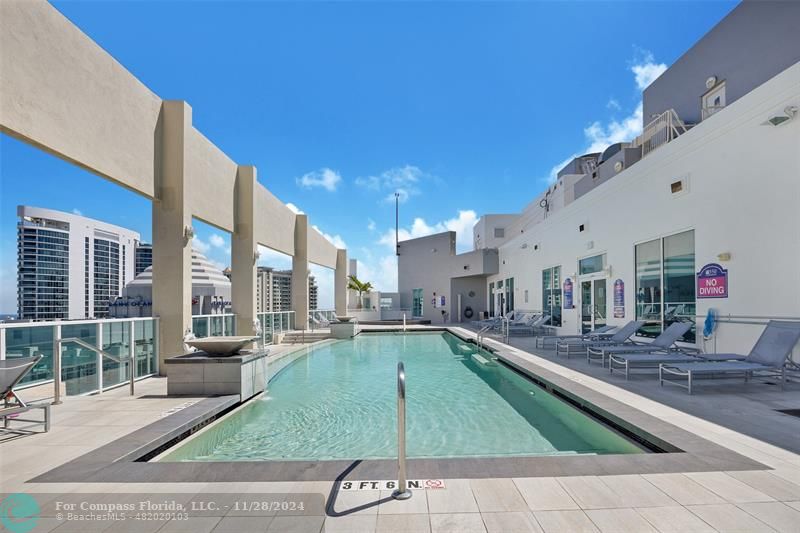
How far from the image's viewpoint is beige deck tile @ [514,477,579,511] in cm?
231

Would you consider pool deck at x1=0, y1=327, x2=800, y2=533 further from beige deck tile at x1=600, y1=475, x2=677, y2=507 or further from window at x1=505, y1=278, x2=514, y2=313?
window at x1=505, y1=278, x2=514, y2=313

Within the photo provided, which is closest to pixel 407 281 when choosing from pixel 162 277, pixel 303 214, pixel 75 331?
pixel 303 214

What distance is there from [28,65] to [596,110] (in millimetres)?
14760

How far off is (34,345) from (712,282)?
9.76 meters

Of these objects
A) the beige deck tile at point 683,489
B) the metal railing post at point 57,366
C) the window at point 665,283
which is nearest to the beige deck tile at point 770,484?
the beige deck tile at point 683,489

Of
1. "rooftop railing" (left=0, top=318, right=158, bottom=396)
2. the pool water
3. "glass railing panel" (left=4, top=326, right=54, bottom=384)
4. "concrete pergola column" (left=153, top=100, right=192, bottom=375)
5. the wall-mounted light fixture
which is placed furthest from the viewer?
"concrete pergola column" (left=153, top=100, right=192, bottom=375)

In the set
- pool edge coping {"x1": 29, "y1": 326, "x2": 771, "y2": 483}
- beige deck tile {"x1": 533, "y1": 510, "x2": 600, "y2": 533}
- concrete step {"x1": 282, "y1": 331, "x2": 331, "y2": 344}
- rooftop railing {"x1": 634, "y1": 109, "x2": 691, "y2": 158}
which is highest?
rooftop railing {"x1": 634, "y1": 109, "x2": 691, "y2": 158}

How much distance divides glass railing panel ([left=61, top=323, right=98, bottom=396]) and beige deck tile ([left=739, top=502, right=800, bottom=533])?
21.7 feet

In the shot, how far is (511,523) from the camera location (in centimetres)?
212

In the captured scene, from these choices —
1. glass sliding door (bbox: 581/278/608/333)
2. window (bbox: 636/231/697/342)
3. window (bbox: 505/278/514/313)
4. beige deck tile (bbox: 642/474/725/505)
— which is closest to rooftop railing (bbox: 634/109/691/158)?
window (bbox: 636/231/697/342)

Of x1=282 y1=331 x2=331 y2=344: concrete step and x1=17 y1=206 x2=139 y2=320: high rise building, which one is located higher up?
x1=17 y1=206 x2=139 y2=320: high rise building

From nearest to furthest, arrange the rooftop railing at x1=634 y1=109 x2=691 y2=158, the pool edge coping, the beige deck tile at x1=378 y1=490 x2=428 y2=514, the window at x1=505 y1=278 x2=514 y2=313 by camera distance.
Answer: the beige deck tile at x1=378 y1=490 x2=428 y2=514
the pool edge coping
the rooftop railing at x1=634 y1=109 x2=691 y2=158
the window at x1=505 y1=278 x2=514 y2=313

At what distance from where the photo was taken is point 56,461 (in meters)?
2.96

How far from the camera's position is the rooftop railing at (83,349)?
14.7 feet
